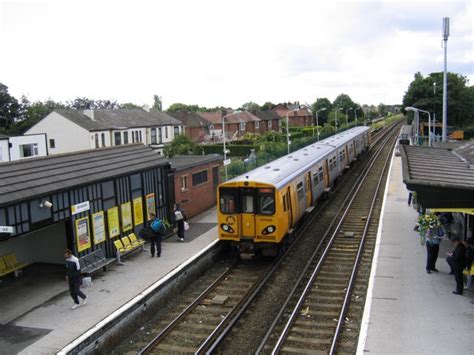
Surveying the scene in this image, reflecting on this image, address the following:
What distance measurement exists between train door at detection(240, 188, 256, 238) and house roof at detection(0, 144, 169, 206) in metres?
3.83

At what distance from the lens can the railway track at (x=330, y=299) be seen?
10.6 m

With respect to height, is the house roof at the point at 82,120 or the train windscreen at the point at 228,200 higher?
the house roof at the point at 82,120

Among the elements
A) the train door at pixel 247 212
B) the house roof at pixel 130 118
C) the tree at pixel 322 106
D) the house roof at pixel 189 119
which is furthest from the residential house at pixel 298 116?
the train door at pixel 247 212

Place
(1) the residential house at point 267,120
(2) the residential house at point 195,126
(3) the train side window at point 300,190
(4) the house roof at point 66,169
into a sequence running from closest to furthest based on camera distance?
(4) the house roof at point 66,169
(3) the train side window at point 300,190
(2) the residential house at point 195,126
(1) the residential house at point 267,120

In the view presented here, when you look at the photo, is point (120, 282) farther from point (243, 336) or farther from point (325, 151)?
point (325, 151)

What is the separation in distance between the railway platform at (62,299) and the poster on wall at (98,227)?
3.07ft

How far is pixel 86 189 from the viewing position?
47.6 feet

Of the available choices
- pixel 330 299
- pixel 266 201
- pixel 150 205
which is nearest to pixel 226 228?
pixel 266 201

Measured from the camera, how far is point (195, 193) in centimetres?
2253

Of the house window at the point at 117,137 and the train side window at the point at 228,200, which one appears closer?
the train side window at the point at 228,200

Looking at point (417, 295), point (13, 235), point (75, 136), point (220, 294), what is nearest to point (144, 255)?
point (220, 294)

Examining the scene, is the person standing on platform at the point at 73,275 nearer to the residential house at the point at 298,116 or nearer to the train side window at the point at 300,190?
the train side window at the point at 300,190

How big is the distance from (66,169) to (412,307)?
384 inches

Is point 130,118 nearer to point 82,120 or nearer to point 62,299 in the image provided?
point 82,120
